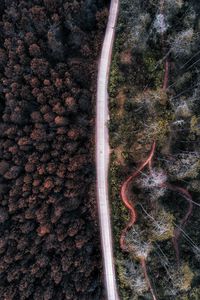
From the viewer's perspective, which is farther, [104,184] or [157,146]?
[104,184]

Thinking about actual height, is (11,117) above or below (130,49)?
below

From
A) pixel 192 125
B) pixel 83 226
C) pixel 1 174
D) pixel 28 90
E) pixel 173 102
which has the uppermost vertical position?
pixel 28 90

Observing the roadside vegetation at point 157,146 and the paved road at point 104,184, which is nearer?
the roadside vegetation at point 157,146

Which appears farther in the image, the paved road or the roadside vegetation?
the paved road

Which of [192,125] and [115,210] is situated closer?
[192,125]

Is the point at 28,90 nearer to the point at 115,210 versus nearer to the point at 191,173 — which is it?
the point at 115,210

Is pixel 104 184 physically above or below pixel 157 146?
below

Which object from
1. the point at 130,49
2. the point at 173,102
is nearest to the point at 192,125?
the point at 173,102
